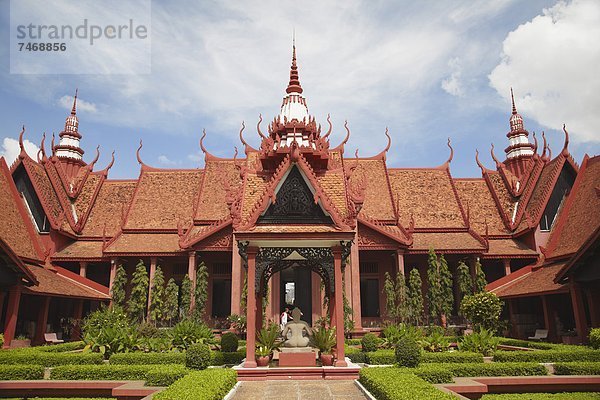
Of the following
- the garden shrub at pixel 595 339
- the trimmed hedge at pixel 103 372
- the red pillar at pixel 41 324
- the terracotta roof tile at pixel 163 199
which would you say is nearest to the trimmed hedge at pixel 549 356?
the garden shrub at pixel 595 339

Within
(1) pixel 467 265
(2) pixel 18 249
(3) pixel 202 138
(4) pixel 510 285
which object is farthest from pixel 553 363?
(3) pixel 202 138

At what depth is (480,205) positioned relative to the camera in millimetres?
26094

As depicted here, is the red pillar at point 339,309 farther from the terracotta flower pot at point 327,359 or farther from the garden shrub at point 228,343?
the garden shrub at point 228,343

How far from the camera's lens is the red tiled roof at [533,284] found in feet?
52.4

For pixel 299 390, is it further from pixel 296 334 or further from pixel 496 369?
pixel 496 369

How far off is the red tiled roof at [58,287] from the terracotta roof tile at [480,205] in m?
19.5

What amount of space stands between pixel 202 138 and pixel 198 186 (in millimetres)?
2980

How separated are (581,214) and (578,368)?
10.5m

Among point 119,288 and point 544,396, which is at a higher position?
point 119,288

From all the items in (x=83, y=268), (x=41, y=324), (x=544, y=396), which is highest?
(x=83, y=268)

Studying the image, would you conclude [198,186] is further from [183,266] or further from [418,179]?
[418,179]

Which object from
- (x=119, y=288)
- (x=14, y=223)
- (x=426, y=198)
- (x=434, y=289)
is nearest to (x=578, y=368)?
(x=434, y=289)

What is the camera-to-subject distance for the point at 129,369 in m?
10.3

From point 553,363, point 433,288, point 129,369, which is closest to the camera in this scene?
point 129,369
